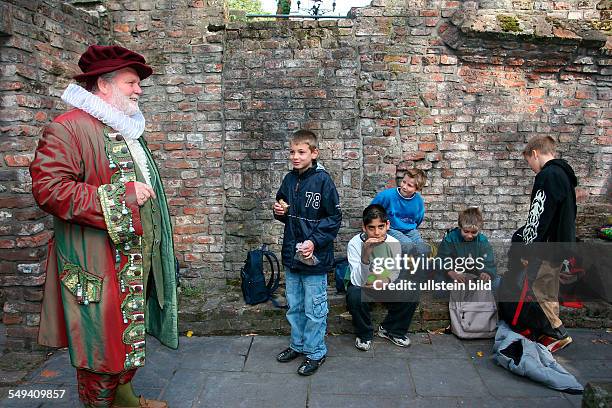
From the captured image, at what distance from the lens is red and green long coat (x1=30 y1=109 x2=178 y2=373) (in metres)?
2.33

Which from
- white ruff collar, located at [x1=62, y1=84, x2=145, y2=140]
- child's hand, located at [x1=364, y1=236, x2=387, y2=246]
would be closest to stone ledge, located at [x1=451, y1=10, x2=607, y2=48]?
child's hand, located at [x1=364, y1=236, x2=387, y2=246]

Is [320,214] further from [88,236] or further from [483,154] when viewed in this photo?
[483,154]

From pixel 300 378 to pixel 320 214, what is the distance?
1.23 meters

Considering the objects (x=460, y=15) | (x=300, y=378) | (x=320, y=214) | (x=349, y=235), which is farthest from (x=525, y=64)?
(x=300, y=378)

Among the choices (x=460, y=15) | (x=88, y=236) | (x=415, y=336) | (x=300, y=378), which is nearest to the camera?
(x=88, y=236)

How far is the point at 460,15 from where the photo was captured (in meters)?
4.71

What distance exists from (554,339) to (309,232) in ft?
7.09

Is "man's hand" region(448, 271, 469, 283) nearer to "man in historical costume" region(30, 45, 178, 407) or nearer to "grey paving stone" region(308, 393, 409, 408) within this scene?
"grey paving stone" region(308, 393, 409, 408)

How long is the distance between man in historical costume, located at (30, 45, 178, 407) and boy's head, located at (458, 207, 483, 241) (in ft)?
9.25

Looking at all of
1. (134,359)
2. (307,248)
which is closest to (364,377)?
(307,248)

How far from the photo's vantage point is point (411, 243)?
449cm

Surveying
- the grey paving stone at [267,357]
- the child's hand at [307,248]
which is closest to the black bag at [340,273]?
the grey paving stone at [267,357]

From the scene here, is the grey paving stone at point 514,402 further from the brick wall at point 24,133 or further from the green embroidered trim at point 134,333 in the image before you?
the brick wall at point 24,133

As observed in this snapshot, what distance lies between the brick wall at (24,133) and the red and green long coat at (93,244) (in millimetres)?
1398
